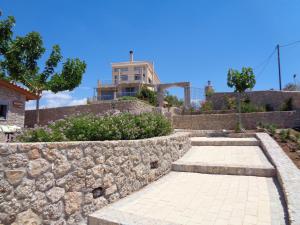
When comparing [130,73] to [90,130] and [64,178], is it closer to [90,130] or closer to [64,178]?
[90,130]

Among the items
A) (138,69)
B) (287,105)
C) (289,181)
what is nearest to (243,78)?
(287,105)

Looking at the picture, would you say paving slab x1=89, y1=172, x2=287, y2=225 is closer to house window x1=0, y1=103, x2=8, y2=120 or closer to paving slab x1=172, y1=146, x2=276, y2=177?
paving slab x1=172, y1=146, x2=276, y2=177

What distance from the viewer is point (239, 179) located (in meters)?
5.02

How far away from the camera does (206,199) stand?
151 inches

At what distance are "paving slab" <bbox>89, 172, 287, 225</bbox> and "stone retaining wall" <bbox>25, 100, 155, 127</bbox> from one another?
1078 cm

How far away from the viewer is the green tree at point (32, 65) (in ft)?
54.2

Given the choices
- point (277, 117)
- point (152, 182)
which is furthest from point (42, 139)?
point (277, 117)

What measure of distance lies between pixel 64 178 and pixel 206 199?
2263mm

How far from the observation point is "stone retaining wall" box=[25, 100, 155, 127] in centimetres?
1636

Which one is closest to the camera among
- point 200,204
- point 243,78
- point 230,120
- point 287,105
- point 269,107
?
point 200,204

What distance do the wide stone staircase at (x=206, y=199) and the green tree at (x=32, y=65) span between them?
14370 mm

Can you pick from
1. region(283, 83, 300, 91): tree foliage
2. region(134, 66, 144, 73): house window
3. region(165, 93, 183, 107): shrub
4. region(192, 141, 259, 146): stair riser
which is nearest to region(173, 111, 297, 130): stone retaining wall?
region(192, 141, 259, 146): stair riser

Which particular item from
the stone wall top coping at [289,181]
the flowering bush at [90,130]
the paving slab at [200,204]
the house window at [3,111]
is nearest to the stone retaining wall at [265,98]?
the stone wall top coping at [289,181]

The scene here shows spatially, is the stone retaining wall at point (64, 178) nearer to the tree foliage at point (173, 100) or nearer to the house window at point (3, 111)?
the house window at point (3, 111)
